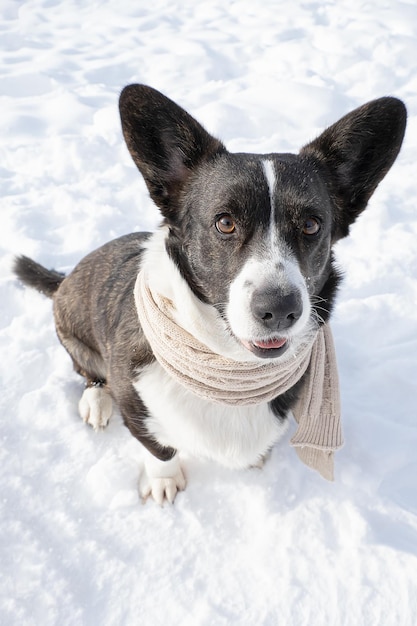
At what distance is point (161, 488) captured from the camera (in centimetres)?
275

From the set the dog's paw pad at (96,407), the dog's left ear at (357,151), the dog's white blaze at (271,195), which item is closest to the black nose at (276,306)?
the dog's white blaze at (271,195)

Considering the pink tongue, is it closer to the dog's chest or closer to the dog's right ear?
the dog's chest

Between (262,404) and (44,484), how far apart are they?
4.06 ft

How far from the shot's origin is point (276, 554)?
8.47 ft

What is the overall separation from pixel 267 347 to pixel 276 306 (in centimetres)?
32

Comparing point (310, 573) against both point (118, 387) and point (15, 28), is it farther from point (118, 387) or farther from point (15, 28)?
point (15, 28)

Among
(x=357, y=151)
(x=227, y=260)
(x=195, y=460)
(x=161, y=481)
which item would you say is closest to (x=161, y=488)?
(x=161, y=481)

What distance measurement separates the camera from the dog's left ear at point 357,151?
2.16m

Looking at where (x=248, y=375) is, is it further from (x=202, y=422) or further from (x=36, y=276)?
(x=36, y=276)

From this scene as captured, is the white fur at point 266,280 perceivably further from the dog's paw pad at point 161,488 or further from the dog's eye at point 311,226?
the dog's paw pad at point 161,488

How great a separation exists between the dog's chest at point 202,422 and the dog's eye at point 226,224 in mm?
766

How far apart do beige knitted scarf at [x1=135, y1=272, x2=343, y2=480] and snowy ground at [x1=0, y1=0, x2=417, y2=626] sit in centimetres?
39

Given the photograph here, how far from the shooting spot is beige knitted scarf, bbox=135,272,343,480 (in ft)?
7.50

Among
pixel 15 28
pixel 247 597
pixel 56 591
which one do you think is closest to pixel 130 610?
pixel 56 591
